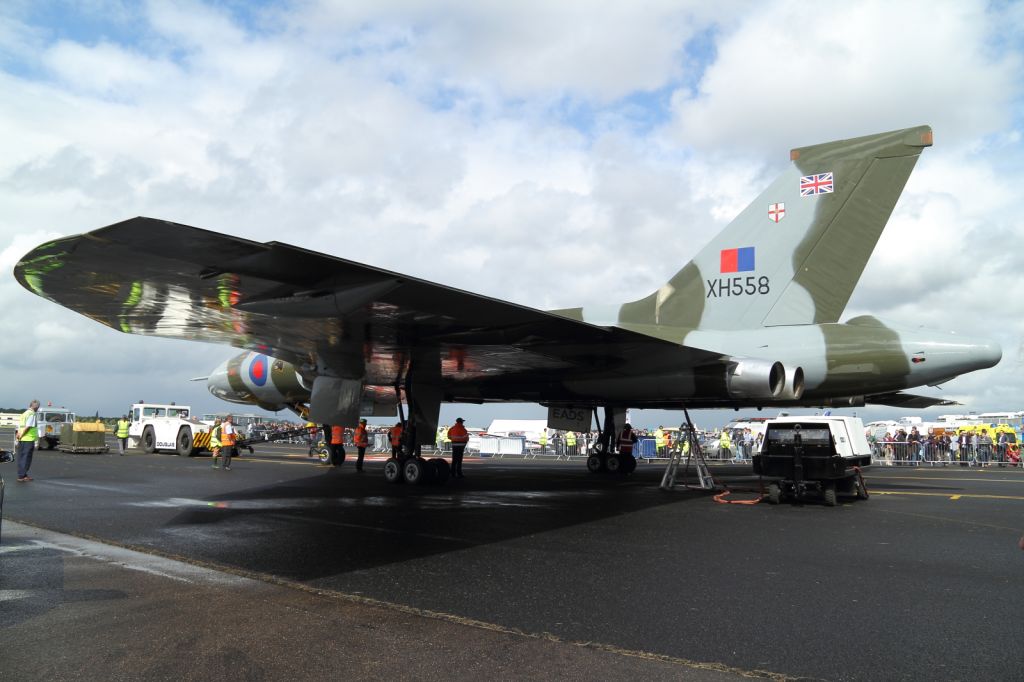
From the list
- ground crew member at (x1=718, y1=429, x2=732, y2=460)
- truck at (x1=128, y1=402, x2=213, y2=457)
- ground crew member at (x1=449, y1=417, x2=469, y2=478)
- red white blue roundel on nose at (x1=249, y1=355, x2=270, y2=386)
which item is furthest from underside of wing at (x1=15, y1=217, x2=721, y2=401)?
ground crew member at (x1=718, y1=429, x2=732, y2=460)

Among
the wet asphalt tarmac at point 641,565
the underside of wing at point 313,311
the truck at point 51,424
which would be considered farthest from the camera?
the truck at point 51,424

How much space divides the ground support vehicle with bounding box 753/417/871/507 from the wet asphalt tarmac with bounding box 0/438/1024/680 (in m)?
0.48

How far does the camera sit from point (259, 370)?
19.0 metres

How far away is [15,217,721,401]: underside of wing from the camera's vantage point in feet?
17.5

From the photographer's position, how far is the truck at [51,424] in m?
29.8

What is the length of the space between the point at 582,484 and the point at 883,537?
784 centimetres

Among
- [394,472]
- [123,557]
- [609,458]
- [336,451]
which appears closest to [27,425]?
[394,472]

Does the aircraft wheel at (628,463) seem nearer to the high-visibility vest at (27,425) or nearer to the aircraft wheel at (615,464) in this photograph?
the aircraft wheel at (615,464)

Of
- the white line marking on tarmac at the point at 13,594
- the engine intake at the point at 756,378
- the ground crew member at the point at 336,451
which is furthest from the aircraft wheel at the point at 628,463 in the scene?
the white line marking on tarmac at the point at 13,594

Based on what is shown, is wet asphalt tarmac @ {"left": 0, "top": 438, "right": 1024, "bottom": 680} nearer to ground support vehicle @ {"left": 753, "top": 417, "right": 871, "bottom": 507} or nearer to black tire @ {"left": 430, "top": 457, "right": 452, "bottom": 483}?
ground support vehicle @ {"left": 753, "top": 417, "right": 871, "bottom": 507}

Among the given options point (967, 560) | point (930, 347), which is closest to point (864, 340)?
point (930, 347)

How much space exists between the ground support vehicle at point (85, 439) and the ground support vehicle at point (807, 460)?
24.6 metres

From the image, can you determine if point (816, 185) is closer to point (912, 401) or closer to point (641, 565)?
point (641, 565)

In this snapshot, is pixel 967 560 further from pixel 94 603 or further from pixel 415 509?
pixel 94 603
